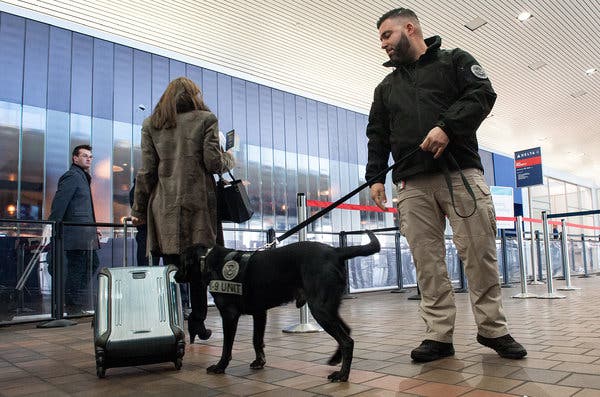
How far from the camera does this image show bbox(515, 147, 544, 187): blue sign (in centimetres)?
977

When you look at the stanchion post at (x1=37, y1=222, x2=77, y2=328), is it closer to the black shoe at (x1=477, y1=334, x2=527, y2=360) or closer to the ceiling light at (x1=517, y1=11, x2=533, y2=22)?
the black shoe at (x1=477, y1=334, x2=527, y2=360)

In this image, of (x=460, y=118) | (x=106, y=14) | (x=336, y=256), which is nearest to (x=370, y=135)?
(x=460, y=118)

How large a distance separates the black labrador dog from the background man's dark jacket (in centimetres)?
334

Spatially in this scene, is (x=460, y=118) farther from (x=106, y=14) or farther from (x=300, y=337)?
(x=106, y=14)

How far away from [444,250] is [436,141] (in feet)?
1.94

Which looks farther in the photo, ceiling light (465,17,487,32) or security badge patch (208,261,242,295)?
ceiling light (465,17,487,32)

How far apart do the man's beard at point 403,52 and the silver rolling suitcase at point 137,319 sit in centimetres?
162

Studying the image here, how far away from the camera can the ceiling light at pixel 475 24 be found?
9531 millimetres

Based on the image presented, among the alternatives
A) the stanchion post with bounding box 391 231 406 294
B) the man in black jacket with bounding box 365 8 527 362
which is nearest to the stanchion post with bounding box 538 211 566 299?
the stanchion post with bounding box 391 231 406 294

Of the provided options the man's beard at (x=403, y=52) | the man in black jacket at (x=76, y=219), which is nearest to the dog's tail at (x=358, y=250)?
the man's beard at (x=403, y=52)

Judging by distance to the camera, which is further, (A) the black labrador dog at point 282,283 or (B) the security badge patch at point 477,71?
(B) the security badge patch at point 477,71

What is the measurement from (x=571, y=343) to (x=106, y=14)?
944 centimetres

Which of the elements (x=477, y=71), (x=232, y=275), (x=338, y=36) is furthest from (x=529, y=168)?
(x=232, y=275)

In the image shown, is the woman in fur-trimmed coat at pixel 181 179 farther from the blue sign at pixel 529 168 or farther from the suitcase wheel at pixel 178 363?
the blue sign at pixel 529 168
